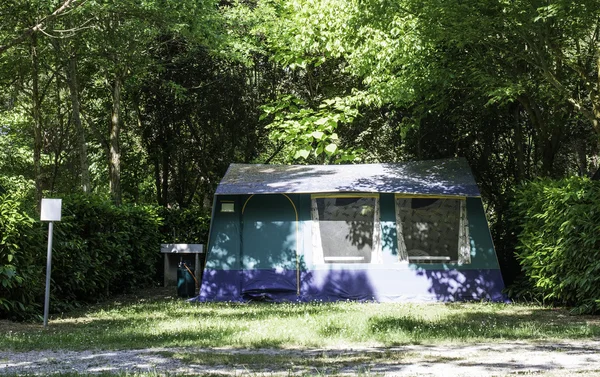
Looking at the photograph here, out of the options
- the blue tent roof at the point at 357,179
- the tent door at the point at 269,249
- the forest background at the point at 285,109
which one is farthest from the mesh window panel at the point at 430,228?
the tent door at the point at 269,249

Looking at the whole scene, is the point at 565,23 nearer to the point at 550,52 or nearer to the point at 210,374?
the point at 550,52

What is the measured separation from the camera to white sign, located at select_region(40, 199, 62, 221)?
8516mm

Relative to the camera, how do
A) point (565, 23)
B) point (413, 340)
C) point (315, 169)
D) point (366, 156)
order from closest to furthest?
point (413, 340) → point (565, 23) → point (315, 169) → point (366, 156)

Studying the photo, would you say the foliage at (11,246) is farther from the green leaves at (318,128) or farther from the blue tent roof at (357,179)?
the green leaves at (318,128)

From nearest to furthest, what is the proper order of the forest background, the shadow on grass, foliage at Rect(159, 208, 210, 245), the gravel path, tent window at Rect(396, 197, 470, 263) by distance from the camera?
the gravel path, the shadow on grass, the forest background, tent window at Rect(396, 197, 470, 263), foliage at Rect(159, 208, 210, 245)

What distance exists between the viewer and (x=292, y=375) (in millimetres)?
5133

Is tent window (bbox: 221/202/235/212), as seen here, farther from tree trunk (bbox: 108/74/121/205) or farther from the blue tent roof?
tree trunk (bbox: 108/74/121/205)

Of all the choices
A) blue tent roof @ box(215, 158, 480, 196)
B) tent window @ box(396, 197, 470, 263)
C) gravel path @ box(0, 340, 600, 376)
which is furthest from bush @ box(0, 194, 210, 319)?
tent window @ box(396, 197, 470, 263)

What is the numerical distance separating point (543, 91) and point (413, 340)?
20.0 feet

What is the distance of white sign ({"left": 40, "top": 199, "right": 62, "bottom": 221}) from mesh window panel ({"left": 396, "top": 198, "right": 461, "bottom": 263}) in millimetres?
5285

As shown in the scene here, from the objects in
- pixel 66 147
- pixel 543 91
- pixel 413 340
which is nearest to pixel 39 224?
pixel 413 340

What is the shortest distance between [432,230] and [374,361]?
20.0 ft

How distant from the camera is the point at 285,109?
18.3m

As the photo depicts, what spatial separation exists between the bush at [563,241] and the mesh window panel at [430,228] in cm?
98
